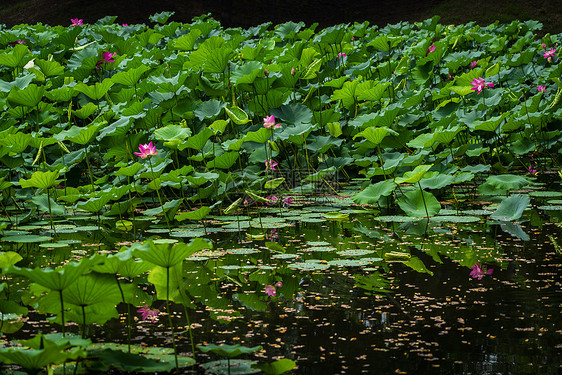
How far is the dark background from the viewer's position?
12633mm

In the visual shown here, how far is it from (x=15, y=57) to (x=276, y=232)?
2737 mm

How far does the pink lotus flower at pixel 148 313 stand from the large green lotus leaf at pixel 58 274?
1.47 ft

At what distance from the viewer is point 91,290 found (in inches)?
57.4

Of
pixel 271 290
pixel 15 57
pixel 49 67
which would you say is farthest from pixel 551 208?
pixel 15 57

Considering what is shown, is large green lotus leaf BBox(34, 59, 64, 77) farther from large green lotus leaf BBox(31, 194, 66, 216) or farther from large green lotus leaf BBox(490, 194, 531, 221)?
large green lotus leaf BBox(490, 194, 531, 221)

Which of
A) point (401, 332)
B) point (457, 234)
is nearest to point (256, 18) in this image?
point (457, 234)

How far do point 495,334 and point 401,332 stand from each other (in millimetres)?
222

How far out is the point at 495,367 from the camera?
145 centimetres

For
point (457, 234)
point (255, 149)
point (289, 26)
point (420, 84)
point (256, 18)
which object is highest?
point (256, 18)

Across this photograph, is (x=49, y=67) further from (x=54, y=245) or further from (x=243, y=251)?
(x=243, y=251)

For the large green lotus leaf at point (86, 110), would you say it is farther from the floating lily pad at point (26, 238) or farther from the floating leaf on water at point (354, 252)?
the floating leaf on water at point (354, 252)

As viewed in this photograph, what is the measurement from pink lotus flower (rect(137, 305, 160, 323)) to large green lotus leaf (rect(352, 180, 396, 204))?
4.71 feet

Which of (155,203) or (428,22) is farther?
(428,22)

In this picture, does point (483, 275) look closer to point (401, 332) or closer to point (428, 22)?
point (401, 332)
